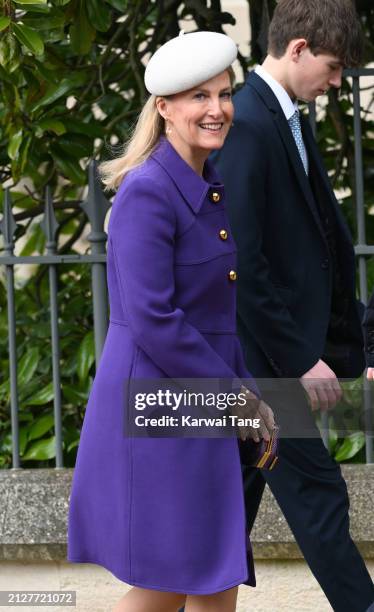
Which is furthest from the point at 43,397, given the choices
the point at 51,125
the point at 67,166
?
the point at 51,125

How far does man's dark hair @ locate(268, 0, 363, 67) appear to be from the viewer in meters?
3.34

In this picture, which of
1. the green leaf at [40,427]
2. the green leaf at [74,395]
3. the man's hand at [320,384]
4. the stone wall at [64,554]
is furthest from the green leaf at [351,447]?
the man's hand at [320,384]

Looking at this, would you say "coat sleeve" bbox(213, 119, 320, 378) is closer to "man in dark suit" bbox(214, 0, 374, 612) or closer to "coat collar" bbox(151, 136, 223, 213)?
"man in dark suit" bbox(214, 0, 374, 612)

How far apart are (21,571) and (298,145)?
173 centimetres

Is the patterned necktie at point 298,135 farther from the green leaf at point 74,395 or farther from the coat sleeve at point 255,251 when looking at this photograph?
the green leaf at point 74,395

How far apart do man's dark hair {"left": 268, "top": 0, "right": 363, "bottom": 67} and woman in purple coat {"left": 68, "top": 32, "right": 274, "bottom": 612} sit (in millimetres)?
403

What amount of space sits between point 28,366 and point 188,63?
196cm

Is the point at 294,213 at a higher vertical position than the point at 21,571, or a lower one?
higher

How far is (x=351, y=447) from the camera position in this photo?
447 centimetres

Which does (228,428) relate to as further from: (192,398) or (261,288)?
(261,288)

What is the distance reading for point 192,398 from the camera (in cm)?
291

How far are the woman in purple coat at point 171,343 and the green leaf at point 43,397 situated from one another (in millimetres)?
1614

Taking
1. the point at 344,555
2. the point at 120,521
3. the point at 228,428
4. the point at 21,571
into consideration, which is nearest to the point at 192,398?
the point at 228,428

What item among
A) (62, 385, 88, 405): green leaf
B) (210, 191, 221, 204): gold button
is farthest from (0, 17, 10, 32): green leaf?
(62, 385, 88, 405): green leaf
